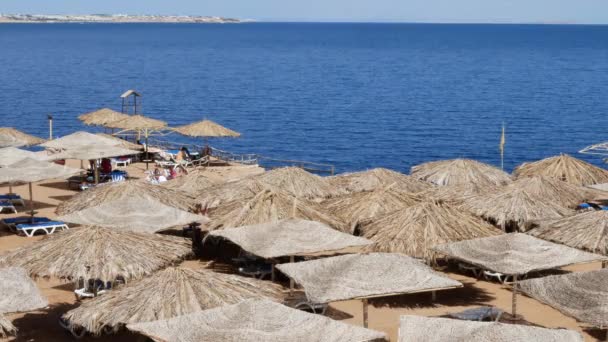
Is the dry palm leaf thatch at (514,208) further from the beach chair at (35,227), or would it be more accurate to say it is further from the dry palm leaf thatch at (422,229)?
the beach chair at (35,227)

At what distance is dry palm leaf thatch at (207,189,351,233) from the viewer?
18.0m

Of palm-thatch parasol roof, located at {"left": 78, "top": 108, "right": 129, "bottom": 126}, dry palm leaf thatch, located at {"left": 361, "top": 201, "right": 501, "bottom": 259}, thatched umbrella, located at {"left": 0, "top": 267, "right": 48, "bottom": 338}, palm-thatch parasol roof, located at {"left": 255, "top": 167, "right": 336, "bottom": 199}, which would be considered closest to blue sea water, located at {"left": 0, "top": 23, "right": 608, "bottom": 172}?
palm-thatch parasol roof, located at {"left": 78, "top": 108, "right": 129, "bottom": 126}

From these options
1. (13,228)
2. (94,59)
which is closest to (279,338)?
(13,228)

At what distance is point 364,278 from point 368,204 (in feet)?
18.8

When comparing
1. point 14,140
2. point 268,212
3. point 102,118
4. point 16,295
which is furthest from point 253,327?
point 102,118

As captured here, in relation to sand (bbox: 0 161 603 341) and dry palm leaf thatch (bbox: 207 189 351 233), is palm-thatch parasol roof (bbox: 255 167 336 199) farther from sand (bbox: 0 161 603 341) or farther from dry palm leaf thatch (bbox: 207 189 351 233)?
sand (bbox: 0 161 603 341)

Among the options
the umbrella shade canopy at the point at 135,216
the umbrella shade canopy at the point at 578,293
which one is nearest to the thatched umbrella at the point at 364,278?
the umbrella shade canopy at the point at 578,293

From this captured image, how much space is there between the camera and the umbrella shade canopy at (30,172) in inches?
816

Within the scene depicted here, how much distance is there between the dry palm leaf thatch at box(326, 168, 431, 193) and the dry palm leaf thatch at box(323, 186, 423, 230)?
1.95 metres

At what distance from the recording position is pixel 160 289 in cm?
1259

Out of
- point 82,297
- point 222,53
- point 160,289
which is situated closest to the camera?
point 160,289

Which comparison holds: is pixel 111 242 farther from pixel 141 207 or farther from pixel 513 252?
pixel 513 252

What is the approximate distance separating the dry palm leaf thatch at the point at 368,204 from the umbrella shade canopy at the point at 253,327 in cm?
756

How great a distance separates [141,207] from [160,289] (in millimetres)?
5419
